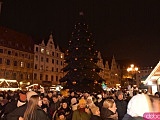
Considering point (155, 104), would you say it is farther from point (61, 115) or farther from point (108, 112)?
point (61, 115)

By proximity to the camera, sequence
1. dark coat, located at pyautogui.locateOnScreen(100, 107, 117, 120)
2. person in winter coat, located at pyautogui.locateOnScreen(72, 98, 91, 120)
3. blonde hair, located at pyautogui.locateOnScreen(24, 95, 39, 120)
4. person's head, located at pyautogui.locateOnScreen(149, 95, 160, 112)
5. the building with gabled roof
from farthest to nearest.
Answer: the building with gabled roof
dark coat, located at pyautogui.locateOnScreen(100, 107, 117, 120)
person in winter coat, located at pyautogui.locateOnScreen(72, 98, 91, 120)
blonde hair, located at pyautogui.locateOnScreen(24, 95, 39, 120)
person's head, located at pyautogui.locateOnScreen(149, 95, 160, 112)

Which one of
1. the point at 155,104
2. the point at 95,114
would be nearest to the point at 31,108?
the point at 95,114

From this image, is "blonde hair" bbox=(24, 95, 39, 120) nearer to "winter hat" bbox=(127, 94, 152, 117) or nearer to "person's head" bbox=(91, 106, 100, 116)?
"person's head" bbox=(91, 106, 100, 116)

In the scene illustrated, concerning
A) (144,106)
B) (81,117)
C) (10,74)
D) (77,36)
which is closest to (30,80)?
(10,74)

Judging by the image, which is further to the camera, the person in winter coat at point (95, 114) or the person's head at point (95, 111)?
the person's head at point (95, 111)

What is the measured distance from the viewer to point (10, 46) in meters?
56.8

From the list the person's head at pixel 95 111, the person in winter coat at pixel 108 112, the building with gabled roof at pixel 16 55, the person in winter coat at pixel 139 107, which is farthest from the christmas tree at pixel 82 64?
the building with gabled roof at pixel 16 55

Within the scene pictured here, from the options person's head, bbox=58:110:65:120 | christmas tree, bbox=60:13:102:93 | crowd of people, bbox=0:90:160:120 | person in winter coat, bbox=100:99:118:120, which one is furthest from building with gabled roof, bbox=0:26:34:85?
person in winter coat, bbox=100:99:118:120

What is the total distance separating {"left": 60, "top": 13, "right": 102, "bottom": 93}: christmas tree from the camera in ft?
88.4

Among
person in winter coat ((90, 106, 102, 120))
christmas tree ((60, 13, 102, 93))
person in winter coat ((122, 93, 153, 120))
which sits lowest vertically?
person in winter coat ((90, 106, 102, 120))

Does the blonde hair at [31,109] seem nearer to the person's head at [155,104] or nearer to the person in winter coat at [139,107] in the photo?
the person in winter coat at [139,107]

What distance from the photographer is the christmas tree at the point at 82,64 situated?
88.4 ft

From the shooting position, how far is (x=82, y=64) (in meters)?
27.4

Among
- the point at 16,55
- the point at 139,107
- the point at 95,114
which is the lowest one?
the point at 95,114
